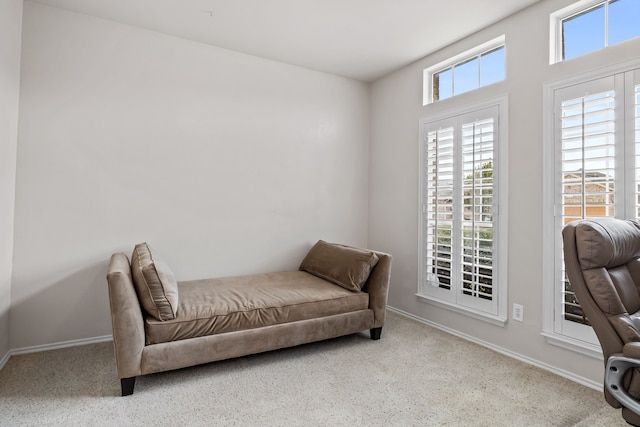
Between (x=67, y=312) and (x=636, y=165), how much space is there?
4074 mm

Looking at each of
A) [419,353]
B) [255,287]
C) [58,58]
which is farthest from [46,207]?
[419,353]

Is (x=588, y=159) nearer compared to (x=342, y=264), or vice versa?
(x=588, y=159)

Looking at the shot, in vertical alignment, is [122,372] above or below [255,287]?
below

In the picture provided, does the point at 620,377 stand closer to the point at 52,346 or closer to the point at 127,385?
the point at 127,385

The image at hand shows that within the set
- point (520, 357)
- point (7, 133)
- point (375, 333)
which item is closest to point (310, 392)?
point (375, 333)

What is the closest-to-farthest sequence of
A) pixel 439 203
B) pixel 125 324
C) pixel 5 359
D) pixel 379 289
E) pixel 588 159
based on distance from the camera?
1. pixel 125 324
2. pixel 588 159
3. pixel 5 359
4. pixel 379 289
5. pixel 439 203

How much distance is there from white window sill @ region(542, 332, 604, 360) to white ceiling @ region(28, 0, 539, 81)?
239 centimetres

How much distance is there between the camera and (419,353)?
110 inches

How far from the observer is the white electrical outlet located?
2701mm

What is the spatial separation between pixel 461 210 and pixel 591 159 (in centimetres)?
103

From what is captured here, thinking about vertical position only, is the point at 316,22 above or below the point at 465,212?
above

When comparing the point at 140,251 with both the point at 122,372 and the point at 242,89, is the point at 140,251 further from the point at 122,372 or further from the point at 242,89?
the point at 242,89

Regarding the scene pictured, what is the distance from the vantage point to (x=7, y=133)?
2443 mm

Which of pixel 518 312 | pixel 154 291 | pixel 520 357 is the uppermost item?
pixel 154 291
